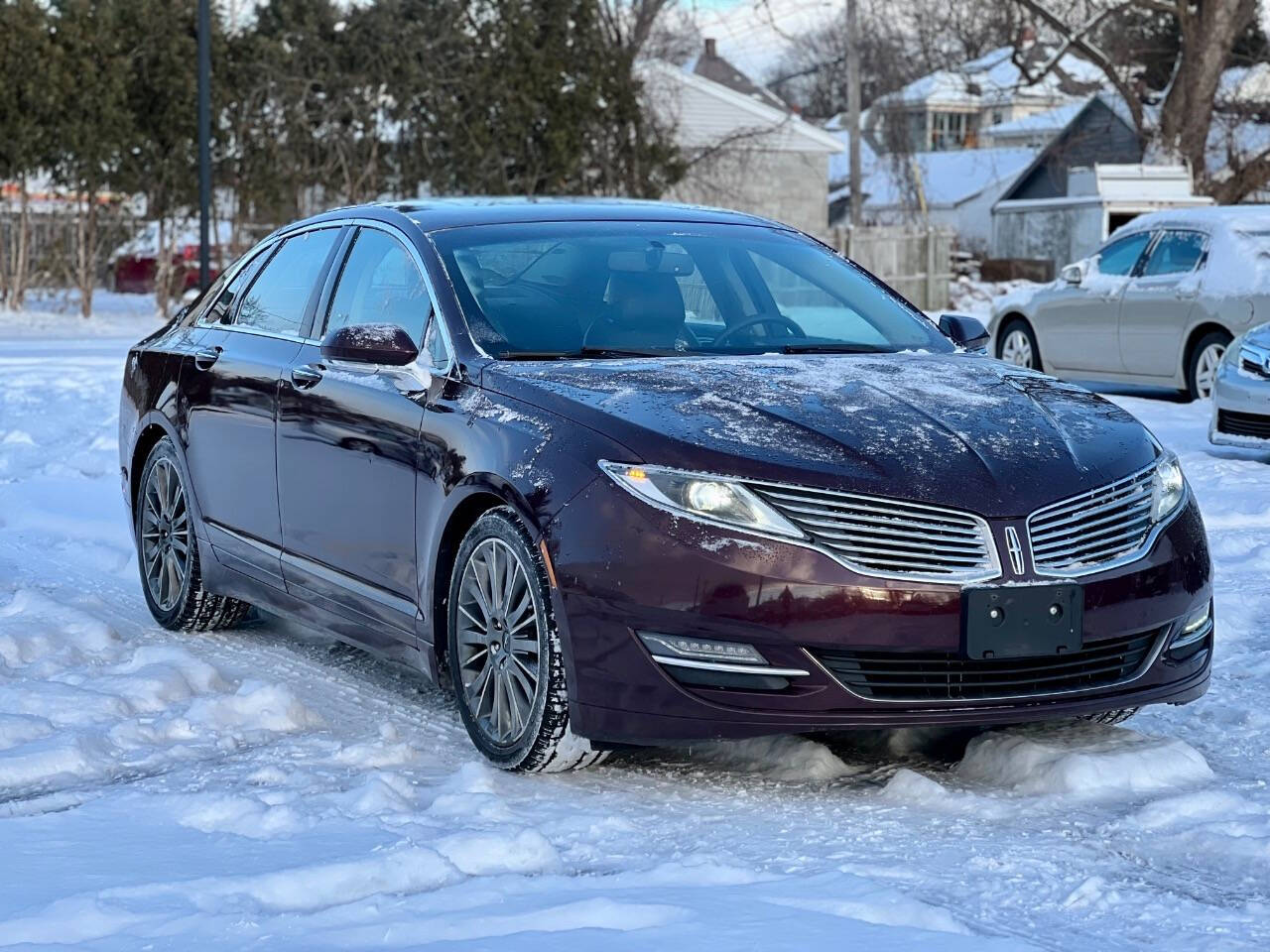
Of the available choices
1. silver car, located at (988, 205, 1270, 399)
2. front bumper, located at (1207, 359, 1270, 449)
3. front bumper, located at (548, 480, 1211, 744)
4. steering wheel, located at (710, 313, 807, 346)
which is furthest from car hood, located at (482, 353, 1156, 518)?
silver car, located at (988, 205, 1270, 399)

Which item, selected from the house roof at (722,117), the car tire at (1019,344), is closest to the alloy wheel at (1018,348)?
the car tire at (1019,344)

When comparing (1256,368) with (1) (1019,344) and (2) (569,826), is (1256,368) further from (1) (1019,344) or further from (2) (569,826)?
(2) (569,826)

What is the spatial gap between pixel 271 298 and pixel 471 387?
5.99ft

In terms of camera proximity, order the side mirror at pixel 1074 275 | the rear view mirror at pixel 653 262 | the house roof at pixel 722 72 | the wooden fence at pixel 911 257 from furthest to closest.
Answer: the house roof at pixel 722 72
the wooden fence at pixel 911 257
the side mirror at pixel 1074 275
the rear view mirror at pixel 653 262

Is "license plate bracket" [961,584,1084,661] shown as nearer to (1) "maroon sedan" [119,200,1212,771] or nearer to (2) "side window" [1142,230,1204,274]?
(1) "maroon sedan" [119,200,1212,771]

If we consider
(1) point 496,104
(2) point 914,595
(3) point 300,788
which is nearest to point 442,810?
(3) point 300,788

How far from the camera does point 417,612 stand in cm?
551

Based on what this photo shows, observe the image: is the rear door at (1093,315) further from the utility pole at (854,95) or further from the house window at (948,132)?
the house window at (948,132)

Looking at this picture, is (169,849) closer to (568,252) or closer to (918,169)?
(568,252)

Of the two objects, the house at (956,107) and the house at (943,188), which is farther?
the house at (956,107)

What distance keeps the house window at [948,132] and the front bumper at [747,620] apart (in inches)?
3096

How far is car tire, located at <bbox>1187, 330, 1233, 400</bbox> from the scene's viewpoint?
15.3m

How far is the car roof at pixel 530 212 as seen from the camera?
6230 millimetres

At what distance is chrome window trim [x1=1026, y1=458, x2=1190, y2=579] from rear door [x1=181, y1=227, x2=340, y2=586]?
274 centimetres
